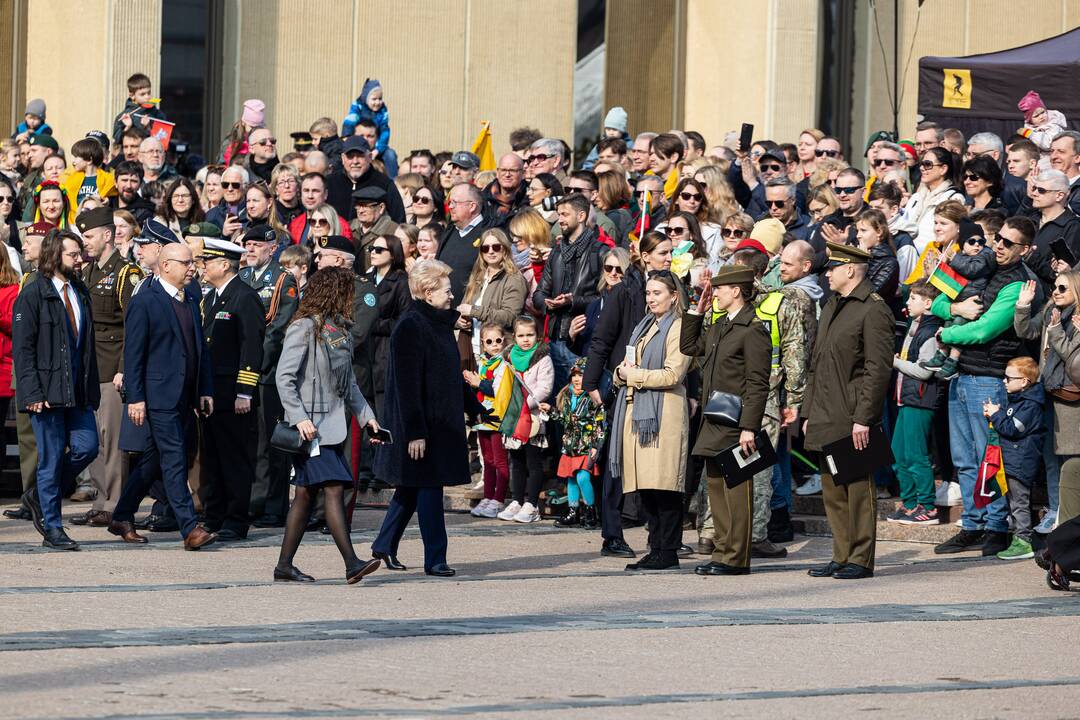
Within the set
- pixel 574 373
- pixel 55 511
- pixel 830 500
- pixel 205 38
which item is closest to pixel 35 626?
pixel 55 511

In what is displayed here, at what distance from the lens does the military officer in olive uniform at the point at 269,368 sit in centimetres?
1384

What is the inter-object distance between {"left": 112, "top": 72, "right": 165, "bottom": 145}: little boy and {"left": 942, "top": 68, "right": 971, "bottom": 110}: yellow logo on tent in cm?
816

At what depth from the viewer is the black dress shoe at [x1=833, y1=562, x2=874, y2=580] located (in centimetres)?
1188

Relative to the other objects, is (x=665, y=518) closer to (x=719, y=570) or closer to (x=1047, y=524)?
(x=719, y=570)

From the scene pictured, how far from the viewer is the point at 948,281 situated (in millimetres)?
13328

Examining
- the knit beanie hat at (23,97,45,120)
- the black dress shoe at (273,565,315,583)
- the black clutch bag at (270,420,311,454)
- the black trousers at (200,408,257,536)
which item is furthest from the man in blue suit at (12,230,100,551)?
the knit beanie hat at (23,97,45,120)

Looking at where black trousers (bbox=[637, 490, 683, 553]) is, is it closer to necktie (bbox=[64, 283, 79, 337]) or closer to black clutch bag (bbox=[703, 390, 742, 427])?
black clutch bag (bbox=[703, 390, 742, 427])

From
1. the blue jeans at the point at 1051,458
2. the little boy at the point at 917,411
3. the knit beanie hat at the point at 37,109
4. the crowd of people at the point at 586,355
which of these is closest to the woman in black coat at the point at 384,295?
the crowd of people at the point at 586,355

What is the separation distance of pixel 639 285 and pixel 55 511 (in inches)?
171

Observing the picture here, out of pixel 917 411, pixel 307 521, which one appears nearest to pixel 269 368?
pixel 307 521

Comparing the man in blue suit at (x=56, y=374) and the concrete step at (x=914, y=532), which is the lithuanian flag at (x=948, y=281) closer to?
the concrete step at (x=914, y=532)

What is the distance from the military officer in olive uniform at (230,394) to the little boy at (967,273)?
477 cm

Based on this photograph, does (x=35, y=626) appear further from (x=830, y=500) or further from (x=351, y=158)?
(x=351, y=158)

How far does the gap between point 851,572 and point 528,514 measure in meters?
3.49
